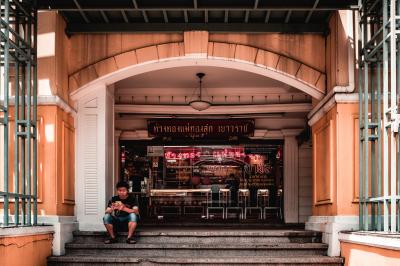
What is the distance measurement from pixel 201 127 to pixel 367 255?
763 cm

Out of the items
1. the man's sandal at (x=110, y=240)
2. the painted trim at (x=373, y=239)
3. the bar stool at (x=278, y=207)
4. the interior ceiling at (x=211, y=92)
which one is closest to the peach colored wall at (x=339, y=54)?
the painted trim at (x=373, y=239)

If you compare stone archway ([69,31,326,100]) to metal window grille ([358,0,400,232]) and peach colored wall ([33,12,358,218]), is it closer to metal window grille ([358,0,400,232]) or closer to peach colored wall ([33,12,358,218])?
peach colored wall ([33,12,358,218])

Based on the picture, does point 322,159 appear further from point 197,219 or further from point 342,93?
point 197,219

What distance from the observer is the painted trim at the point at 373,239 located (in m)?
5.42

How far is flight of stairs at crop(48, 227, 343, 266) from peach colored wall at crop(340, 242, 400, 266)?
226mm

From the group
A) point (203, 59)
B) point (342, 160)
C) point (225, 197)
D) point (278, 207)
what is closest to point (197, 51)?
point (203, 59)

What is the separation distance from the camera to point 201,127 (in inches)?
533

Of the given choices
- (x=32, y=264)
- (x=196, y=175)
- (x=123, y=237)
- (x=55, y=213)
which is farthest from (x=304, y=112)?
(x=32, y=264)

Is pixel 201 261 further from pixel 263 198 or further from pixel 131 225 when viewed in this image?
pixel 263 198

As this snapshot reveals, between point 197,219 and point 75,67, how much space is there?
698 centimetres

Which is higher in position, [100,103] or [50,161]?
[100,103]

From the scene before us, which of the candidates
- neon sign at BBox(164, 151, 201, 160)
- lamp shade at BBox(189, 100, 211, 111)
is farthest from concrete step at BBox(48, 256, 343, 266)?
neon sign at BBox(164, 151, 201, 160)

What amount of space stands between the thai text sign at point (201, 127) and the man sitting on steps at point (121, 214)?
5173 millimetres

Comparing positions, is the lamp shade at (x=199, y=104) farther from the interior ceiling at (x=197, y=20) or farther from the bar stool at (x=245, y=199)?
the bar stool at (x=245, y=199)
